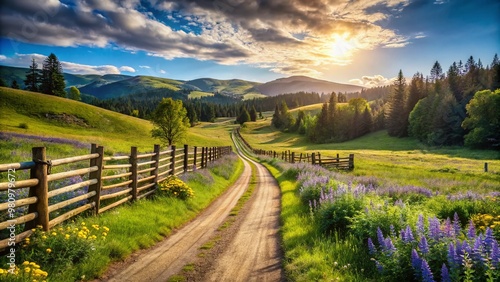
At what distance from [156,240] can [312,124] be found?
97.3 meters

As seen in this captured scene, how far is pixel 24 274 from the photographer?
4.71 metres

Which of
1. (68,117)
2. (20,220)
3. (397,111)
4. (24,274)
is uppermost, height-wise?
(397,111)

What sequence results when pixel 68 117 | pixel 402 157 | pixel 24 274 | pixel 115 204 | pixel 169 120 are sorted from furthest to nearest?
pixel 68 117 → pixel 169 120 → pixel 402 157 → pixel 115 204 → pixel 24 274

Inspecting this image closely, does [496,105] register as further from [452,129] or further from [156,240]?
[156,240]

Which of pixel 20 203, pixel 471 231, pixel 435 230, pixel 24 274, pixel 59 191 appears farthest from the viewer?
pixel 59 191

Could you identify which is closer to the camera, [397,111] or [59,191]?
[59,191]

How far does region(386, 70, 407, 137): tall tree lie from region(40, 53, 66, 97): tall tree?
99726mm

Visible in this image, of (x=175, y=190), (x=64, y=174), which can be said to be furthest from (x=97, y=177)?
(x=175, y=190)

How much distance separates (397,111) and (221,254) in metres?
93.4

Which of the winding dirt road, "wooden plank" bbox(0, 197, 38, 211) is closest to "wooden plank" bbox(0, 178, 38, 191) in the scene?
"wooden plank" bbox(0, 197, 38, 211)

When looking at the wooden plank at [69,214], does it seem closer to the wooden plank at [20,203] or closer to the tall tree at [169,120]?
the wooden plank at [20,203]

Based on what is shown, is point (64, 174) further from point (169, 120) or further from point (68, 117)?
point (68, 117)

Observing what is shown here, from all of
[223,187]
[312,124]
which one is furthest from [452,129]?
[223,187]

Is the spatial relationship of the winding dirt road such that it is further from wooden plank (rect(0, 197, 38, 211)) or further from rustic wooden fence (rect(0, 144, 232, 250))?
wooden plank (rect(0, 197, 38, 211))
